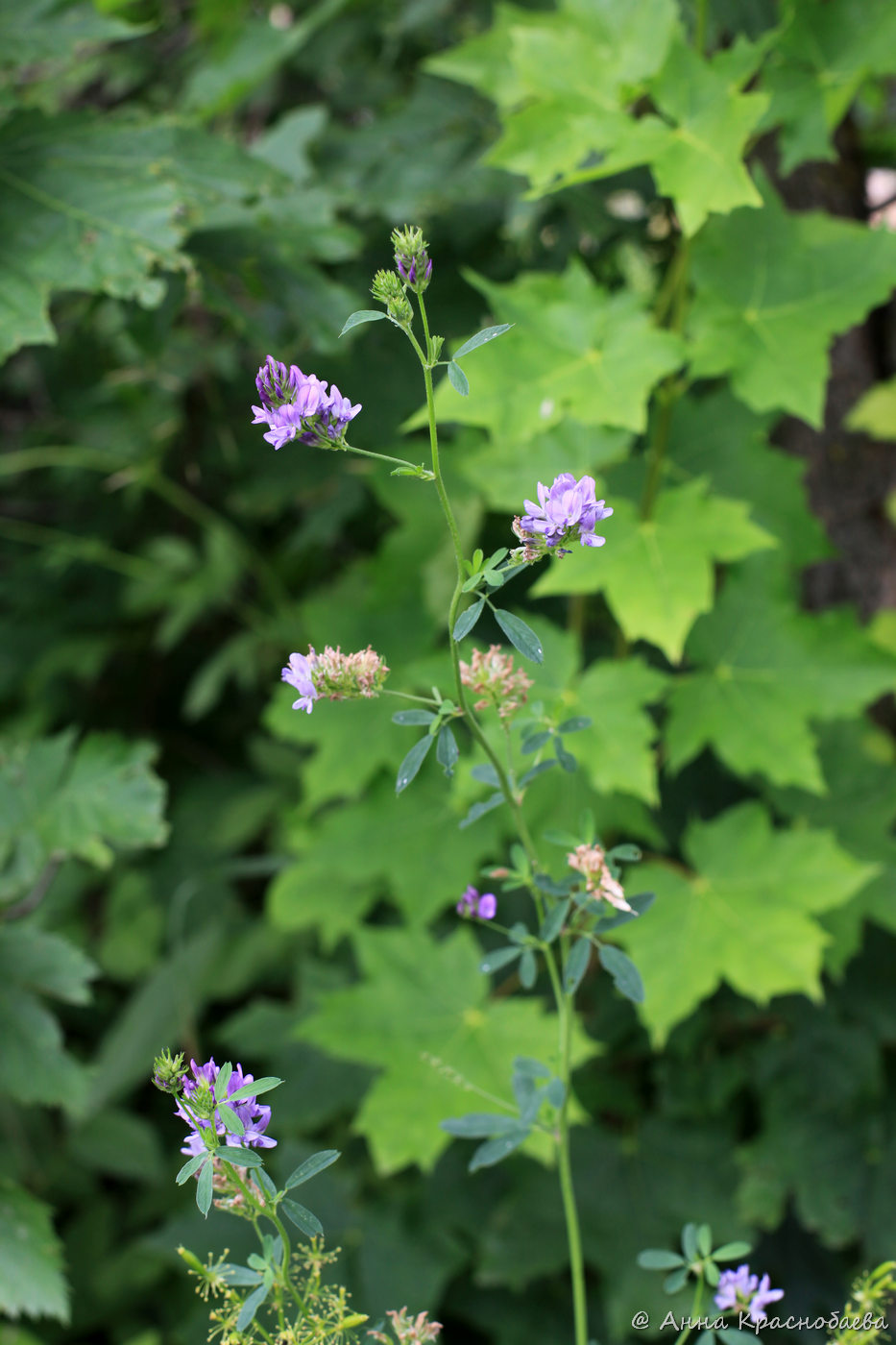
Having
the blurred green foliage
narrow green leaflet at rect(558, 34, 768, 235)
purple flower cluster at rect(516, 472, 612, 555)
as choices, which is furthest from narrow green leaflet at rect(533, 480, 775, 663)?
purple flower cluster at rect(516, 472, 612, 555)

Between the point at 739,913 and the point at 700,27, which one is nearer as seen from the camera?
the point at 700,27

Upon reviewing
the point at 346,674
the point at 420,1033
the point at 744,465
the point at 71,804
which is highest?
the point at 346,674

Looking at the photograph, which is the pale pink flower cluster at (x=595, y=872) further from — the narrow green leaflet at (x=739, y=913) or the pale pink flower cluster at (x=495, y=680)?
the narrow green leaflet at (x=739, y=913)

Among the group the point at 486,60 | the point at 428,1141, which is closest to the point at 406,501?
the point at 486,60

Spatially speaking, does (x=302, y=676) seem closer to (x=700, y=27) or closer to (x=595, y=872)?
(x=595, y=872)

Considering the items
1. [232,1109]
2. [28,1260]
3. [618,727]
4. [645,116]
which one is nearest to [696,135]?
[645,116]

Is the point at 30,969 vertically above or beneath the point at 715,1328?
beneath

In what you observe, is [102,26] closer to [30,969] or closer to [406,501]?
[406,501]
